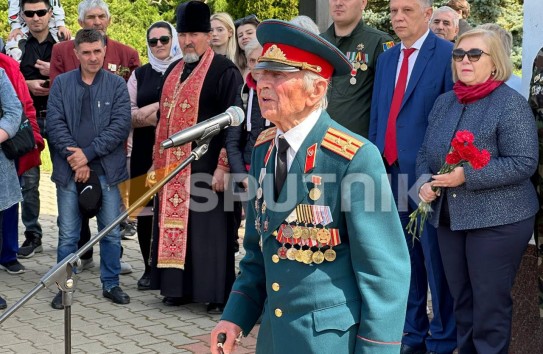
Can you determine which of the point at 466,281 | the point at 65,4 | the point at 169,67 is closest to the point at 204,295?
the point at 169,67

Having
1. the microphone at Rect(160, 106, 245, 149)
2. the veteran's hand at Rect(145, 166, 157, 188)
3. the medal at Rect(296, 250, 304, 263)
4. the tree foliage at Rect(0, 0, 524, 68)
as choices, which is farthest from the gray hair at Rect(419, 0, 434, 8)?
the tree foliage at Rect(0, 0, 524, 68)

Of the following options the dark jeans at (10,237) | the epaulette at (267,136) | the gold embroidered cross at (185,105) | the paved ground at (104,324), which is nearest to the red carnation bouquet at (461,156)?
the paved ground at (104,324)

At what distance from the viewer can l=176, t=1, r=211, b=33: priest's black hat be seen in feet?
22.6

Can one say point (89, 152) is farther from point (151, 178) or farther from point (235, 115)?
point (235, 115)

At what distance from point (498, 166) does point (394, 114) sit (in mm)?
995

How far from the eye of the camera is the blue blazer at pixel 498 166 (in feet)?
16.2

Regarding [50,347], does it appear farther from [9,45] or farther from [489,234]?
[9,45]

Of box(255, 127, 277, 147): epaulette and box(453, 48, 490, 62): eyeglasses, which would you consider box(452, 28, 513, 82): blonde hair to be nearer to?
box(453, 48, 490, 62): eyeglasses

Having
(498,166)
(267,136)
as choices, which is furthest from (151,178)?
(267,136)

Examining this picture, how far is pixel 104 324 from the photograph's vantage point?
6.72m

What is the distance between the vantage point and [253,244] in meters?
3.39

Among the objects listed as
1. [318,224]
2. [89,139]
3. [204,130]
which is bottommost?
[89,139]

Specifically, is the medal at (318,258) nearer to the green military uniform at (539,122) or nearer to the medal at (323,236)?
the medal at (323,236)

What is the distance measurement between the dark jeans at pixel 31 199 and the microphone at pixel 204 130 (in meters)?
5.10
